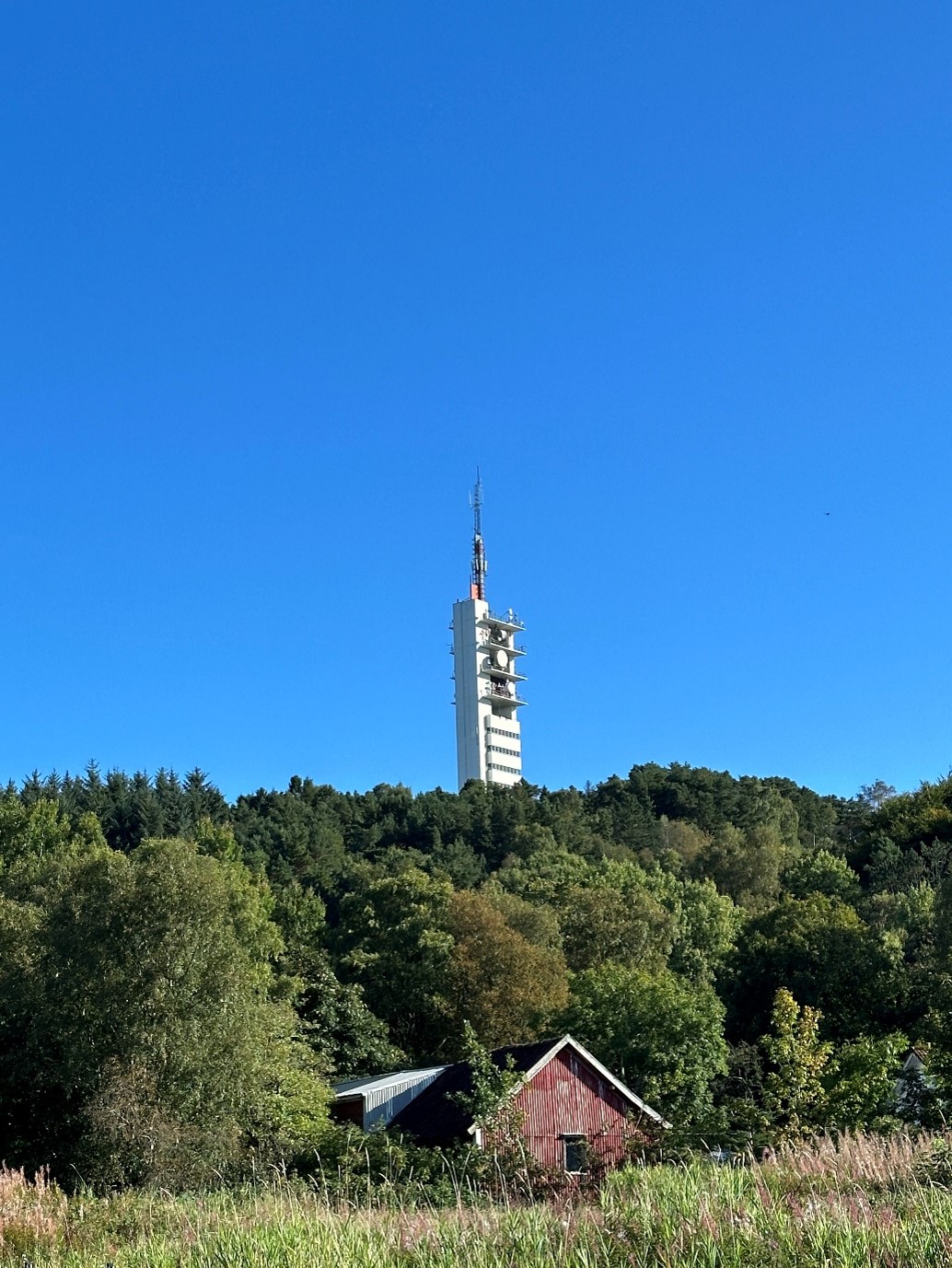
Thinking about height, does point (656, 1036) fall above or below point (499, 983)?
below

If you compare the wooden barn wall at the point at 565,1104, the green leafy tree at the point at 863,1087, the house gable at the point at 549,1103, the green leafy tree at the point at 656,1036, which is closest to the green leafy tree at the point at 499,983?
the green leafy tree at the point at 656,1036

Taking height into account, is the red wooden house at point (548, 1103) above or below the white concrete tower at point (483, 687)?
below

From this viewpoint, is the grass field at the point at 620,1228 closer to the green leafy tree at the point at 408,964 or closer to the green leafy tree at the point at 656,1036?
the green leafy tree at the point at 656,1036

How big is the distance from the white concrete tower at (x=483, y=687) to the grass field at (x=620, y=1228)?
12874cm

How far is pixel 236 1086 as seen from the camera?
84.3ft

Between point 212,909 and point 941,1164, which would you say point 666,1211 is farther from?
point 212,909

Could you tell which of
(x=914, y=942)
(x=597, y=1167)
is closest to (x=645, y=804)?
(x=914, y=942)

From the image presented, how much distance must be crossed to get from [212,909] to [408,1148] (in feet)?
21.0

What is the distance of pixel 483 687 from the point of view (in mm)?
146125

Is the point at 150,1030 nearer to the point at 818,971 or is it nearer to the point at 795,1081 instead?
the point at 795,1081

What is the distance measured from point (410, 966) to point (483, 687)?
9928 centimetres

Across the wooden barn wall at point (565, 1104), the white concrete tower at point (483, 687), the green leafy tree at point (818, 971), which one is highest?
the white concrete tower at point (483, 687)

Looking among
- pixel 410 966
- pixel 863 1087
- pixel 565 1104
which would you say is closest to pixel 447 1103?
pixel 565 1104

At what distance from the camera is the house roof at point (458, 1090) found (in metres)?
27.5
